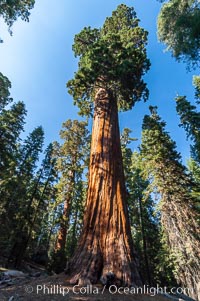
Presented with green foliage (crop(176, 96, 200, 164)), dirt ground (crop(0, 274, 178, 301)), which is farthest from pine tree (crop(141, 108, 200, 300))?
dirt ground (crop(0, 274, 178, 301))

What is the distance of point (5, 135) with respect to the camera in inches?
650

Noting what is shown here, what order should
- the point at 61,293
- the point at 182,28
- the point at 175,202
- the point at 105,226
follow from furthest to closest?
the point at 175,202
the point at 182,28
the point at 105,226
the point at 61,293

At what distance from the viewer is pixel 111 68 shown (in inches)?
331

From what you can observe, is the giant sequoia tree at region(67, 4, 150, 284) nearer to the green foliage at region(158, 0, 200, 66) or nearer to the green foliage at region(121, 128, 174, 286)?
the green foliage at region(158, 0, 200, 66)

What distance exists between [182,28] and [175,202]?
8159 mm

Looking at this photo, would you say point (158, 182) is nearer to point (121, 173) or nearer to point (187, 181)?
point (187, 181)

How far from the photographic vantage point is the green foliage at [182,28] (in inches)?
294

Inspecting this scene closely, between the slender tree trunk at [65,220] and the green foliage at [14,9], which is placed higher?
the green foliage at [14,9]

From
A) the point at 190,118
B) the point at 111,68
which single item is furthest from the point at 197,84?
the point at 111,68

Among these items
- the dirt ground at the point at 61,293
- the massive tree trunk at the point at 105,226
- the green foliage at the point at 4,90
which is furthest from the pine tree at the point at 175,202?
the green foliage at the point at 4,90

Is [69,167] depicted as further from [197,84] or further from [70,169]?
[197,84]

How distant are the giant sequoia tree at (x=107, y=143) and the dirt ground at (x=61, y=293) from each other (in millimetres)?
282

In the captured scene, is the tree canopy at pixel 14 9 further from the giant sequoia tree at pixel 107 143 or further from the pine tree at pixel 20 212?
the pine tree at pixel 20 212

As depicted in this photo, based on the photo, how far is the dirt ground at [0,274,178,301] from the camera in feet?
10.4
